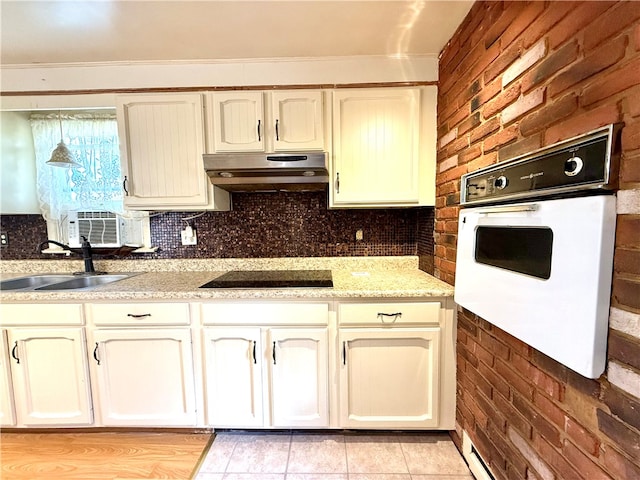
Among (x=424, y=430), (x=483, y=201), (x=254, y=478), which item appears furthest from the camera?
(x=424, y=430)

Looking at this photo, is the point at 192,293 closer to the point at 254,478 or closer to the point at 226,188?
the point at 226,188

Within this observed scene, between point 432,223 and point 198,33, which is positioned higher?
point 198,33

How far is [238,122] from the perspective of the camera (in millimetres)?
1694

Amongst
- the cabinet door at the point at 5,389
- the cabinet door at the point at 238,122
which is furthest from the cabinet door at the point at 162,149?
the cabinet door at the point at 5,389

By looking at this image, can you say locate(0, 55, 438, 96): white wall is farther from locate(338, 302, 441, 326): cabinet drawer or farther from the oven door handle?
locate(338, 302, 441, 326): cabinet drawer

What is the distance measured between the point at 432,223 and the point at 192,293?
4.82 feet

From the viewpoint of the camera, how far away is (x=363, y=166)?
5.59 feet

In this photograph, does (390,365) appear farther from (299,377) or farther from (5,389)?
(5,389)

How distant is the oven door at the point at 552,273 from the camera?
66 centimetres

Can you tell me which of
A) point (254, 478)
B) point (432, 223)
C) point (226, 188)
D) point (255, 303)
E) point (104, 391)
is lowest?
point (254, 478)

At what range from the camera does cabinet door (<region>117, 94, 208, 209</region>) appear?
5.55 ft

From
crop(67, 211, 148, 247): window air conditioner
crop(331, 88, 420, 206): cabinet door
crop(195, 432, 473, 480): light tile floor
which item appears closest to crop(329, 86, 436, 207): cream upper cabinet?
crop(331, 88, 420, 206): cabinet door

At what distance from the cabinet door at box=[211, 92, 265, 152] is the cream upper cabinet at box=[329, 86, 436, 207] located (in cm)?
47

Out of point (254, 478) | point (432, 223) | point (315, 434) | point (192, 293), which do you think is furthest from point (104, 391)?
point (432, 223)
